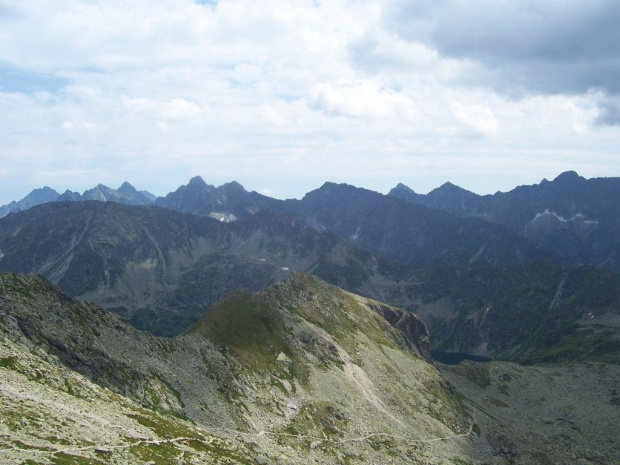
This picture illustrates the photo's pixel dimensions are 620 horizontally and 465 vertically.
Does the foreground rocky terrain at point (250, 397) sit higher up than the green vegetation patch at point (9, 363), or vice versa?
the green vegetation patch at point (9, 363)

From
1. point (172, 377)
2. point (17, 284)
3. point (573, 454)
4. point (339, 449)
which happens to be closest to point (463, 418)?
point (573, 454)

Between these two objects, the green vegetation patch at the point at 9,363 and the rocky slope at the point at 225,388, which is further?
the green vegetation patch at the point at 9,363

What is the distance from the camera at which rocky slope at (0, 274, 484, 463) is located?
219 ft

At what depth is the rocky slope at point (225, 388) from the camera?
219 feet

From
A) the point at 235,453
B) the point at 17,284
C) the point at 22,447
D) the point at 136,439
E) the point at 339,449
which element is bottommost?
the point at 339,449

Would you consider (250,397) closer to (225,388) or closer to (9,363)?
(225,388)

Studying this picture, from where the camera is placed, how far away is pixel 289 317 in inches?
6097

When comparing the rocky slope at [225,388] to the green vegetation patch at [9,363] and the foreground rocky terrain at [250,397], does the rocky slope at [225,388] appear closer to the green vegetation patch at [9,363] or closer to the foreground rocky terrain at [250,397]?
the green vegetation patch at [9,363]

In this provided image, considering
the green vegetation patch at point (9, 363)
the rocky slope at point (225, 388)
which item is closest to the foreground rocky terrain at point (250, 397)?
the green vegetation patch at point (9, 363)

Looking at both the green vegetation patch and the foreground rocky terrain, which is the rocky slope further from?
the foreground rocky terrain

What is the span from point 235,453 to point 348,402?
51.2 m

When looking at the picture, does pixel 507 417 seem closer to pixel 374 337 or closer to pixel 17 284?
pixel 374 337

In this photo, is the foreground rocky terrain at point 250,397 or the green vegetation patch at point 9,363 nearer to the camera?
the foreground rocky terrain at point 250,397

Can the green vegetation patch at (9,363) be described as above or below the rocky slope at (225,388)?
above
